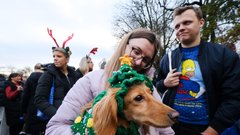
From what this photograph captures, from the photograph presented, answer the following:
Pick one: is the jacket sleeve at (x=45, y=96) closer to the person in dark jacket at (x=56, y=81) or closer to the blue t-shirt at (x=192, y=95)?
the person in dark jacket at (x=56, y=81)

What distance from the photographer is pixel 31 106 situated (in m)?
5.97

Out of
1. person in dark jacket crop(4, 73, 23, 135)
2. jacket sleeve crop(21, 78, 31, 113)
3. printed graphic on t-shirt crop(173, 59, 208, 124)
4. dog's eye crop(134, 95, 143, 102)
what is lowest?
person in dark jacket crop(4, 73, 23, 135)

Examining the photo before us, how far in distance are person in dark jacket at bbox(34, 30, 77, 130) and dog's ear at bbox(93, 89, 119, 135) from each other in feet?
8.89

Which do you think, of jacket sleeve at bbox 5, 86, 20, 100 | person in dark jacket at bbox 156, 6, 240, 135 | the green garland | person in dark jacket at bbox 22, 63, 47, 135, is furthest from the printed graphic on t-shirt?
jacket sleeve at bbox 5, 86, 20, 100

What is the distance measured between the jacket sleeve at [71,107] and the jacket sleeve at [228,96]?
133cm

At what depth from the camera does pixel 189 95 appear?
3150 millimetres

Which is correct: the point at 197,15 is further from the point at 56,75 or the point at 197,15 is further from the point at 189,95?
the point at 56,75

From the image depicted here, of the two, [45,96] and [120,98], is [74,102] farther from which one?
[45,96]

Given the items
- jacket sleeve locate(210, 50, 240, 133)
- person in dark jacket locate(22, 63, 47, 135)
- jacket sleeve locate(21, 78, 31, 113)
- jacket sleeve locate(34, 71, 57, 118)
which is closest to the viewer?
jacket sleeve locate(210, 50, 240, 133)

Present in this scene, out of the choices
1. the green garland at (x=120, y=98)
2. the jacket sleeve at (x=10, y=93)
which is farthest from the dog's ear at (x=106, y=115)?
the jacket sleeve at (x=10, y=93)

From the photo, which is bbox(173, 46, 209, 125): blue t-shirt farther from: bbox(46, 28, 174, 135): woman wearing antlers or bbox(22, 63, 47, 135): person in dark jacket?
bbox(22, 63, 47, 135): person in dark jacket

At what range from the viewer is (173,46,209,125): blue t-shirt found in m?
3.11

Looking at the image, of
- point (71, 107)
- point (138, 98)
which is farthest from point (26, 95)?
point (138, 98)

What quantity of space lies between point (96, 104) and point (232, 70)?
159 centimetres
